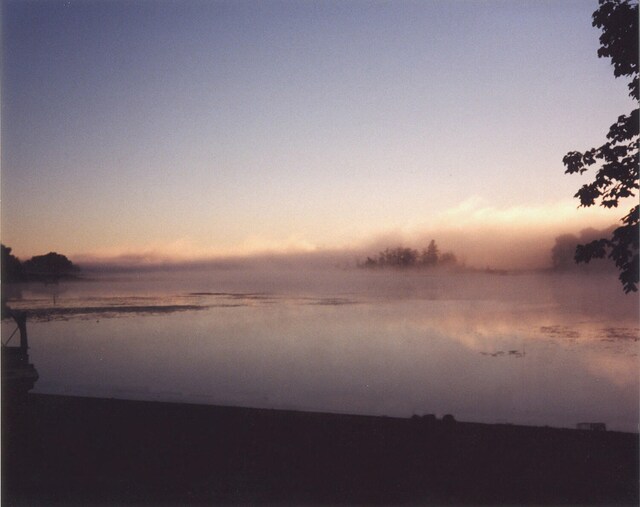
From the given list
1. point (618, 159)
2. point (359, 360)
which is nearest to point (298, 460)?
point (618, 159)

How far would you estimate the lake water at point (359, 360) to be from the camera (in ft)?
104

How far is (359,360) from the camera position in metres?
44.2

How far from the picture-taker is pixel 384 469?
8.97 meters

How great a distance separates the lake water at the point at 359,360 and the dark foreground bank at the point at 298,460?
17.0m

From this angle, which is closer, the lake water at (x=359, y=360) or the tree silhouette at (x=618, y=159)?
the tree silhouette at (x=618, y=159)

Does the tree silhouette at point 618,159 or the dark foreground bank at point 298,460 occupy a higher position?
the tree silhouette at point 618,159

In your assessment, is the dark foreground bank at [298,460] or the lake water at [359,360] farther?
the lake water at [359,360]

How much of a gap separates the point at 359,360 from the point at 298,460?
35436 millimetres

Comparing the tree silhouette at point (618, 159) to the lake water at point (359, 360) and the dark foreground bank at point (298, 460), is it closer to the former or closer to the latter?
the dark foreground bank at point (298, 460)

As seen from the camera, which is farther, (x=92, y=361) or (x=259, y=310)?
(x=259, y=310)

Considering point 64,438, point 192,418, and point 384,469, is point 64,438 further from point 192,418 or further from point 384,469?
point 384,469

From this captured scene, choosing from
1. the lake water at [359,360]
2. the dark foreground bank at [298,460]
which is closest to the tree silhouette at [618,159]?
the dark foreground bank at [298,460]

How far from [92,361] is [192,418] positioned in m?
33.1

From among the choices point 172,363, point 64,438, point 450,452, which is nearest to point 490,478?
point 450,452
